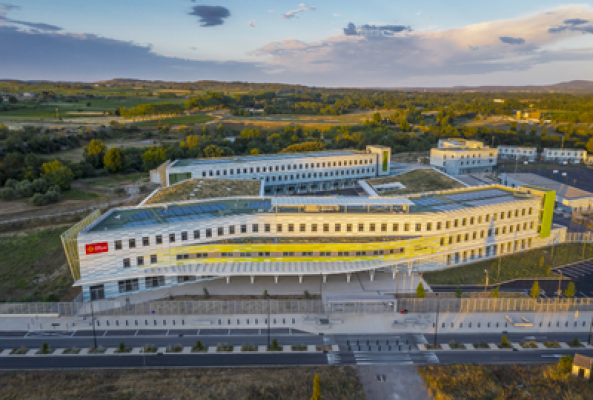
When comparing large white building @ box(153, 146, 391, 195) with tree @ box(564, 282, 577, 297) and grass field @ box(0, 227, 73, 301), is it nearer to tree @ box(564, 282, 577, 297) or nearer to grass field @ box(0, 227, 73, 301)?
grass field @ box(0, 227, 73, 301)

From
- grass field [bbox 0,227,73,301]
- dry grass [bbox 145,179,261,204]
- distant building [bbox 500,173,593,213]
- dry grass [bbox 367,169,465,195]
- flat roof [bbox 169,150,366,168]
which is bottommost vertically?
grass field [bbox 0,227,73,301]

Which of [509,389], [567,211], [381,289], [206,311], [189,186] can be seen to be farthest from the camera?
[567,211]

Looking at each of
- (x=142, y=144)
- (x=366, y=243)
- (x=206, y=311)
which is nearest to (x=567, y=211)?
(x=366, y=243)

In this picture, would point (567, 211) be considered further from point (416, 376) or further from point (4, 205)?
point (4, 205)

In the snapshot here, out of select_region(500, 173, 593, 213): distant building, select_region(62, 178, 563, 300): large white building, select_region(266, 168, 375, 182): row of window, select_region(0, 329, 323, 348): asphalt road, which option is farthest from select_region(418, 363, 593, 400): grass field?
select_region(266, 168, 375, 182): row of window

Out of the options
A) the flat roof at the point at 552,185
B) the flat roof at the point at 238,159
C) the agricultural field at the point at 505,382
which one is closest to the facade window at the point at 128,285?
the agricultural field at the point at 505,382

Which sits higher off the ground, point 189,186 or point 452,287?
point 189,186

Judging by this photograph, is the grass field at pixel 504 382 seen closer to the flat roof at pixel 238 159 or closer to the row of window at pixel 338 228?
the row of window at pixel 338 228

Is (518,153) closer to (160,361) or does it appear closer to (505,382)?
(505,382)
